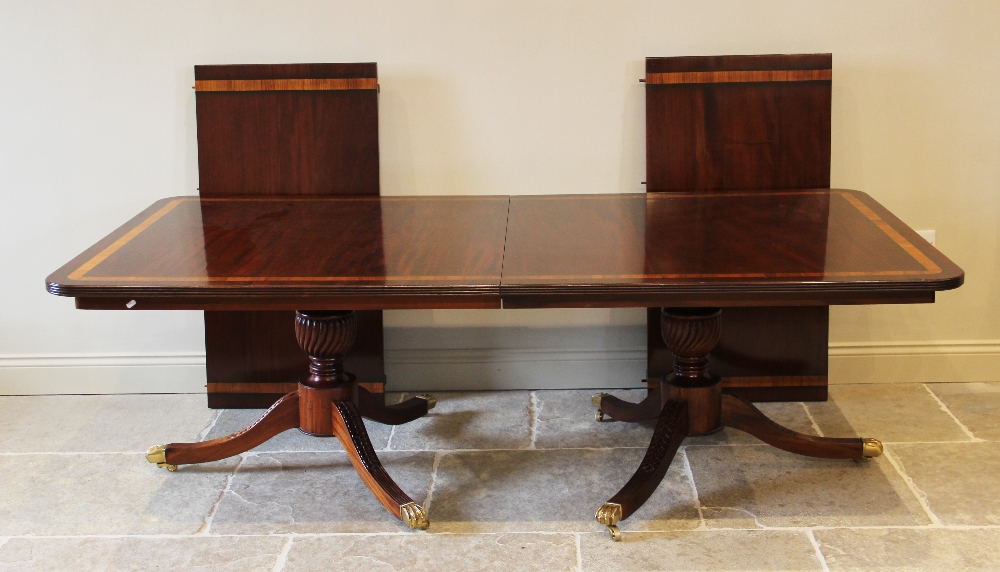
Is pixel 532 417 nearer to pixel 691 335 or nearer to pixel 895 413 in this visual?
pixel 691 335

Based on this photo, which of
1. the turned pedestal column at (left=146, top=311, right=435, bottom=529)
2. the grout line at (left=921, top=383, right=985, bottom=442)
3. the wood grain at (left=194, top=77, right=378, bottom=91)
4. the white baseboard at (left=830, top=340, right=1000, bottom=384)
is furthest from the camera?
the white baseboard at (left=830, top=340, right=1000, bottom=384)

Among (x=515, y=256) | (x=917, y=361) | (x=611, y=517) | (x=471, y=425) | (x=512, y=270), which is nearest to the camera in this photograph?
(x=512, y=270)

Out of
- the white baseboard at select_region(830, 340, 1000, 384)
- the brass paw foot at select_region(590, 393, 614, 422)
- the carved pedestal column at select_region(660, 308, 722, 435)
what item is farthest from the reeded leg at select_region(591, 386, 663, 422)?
the white baseboard at select_region(830, 340, 1000, 384)

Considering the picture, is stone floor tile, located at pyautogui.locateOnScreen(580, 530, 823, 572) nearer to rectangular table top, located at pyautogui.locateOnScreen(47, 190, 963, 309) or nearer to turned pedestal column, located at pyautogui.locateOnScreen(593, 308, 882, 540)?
turned pedestal column, located at pyautogui.locateOnScreen(593, 308, 882, 540)

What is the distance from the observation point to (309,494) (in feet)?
8.45

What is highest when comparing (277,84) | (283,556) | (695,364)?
(277,84)

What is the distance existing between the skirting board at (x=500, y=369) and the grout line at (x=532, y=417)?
0.08 metres

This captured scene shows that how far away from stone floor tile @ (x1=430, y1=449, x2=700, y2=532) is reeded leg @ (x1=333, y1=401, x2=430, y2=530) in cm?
8

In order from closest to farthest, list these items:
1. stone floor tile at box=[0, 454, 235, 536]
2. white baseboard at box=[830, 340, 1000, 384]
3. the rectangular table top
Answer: the rectangular table top, stone floor tile at box=[0, 454, 235, 536], white baseboard at box=[830, 340, 1000, 384]

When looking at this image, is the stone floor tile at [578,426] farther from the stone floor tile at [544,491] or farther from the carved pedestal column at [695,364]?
the carved pedestal column at [695,364]

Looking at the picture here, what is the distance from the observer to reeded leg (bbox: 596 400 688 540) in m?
2.34

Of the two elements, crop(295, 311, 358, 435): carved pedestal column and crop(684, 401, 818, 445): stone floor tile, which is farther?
crop(684, 401, 818, 445): stone floor tile

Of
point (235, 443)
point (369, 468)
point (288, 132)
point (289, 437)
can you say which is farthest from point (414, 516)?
point (288, 132)

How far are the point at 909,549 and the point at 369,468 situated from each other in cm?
127
